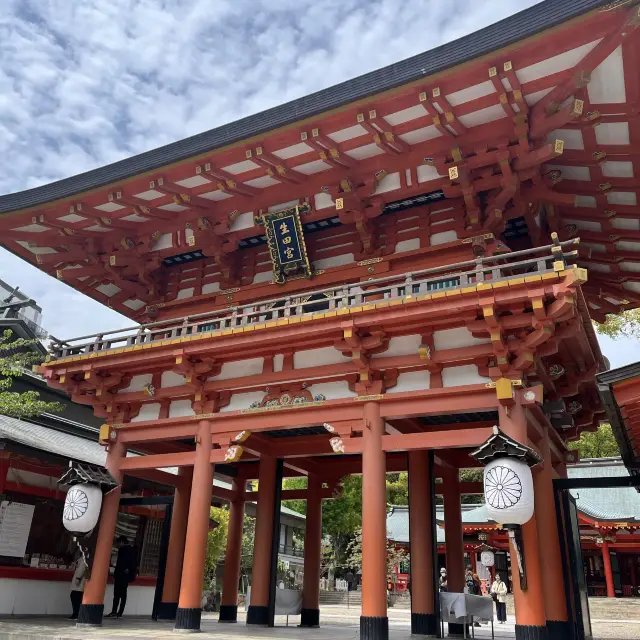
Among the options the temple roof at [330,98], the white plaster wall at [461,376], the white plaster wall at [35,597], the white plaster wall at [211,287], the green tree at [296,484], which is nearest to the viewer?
the temple roof at [330,98]

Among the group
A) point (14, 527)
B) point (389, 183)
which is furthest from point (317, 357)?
point (14, 527)

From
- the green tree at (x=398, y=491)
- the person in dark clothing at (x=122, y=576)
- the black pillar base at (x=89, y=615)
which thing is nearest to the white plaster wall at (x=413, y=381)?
the black pillar base at (x=89, y=615)

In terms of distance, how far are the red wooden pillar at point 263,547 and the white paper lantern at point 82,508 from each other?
3414 mm

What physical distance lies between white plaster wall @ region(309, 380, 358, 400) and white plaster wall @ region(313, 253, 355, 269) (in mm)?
2703

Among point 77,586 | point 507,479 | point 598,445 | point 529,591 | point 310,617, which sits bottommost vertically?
point 310,617

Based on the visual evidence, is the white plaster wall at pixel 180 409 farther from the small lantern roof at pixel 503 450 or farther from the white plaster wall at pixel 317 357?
the small lantern roof at pixel 503 450

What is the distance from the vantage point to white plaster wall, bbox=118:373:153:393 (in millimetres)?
11961

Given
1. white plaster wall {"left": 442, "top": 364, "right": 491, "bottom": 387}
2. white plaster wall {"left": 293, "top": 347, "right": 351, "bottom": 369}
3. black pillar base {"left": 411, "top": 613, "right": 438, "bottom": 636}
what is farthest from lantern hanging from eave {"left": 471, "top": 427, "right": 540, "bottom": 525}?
black pillar base {"left": 411, "top": 613, "right": 438, "bottom": 636}

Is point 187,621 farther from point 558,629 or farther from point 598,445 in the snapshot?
point 598,445

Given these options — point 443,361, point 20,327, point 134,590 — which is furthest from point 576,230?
point 20,327

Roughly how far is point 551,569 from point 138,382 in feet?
27.7

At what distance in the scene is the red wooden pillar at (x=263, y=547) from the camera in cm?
1220

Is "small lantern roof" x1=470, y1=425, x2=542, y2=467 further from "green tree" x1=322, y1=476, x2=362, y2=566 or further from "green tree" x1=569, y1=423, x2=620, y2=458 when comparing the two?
"green tree" x1=569, y1=423, x2=620, y2=458

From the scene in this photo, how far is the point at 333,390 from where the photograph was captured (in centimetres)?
1014
